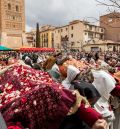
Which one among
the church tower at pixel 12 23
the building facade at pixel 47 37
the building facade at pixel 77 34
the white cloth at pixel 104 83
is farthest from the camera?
the building facade at pixel 47 37

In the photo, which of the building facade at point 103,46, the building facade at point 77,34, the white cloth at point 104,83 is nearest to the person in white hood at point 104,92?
the white cloth at point 104,83

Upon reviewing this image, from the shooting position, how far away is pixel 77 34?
2911 inches

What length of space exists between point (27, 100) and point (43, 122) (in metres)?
0.20

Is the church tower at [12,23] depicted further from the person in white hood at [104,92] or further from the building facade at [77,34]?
the person in white hood at [104,92]

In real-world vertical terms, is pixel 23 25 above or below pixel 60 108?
above

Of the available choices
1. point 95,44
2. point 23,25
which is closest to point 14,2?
point 23,25

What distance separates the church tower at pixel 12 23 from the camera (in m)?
73.6

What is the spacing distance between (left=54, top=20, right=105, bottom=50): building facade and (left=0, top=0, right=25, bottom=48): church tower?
10.00 metres

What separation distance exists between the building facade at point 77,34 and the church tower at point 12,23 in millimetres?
9997

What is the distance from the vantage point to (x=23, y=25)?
7738cm

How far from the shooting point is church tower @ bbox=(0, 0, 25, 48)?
73.6 meters

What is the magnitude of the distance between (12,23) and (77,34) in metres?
15.6

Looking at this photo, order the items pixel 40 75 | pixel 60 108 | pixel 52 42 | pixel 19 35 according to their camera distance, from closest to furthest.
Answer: pixel 60 108 → pixel 40 75 → pixel 19 35 → pixel 52 42

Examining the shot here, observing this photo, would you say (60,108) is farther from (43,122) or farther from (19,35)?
(19,35)
